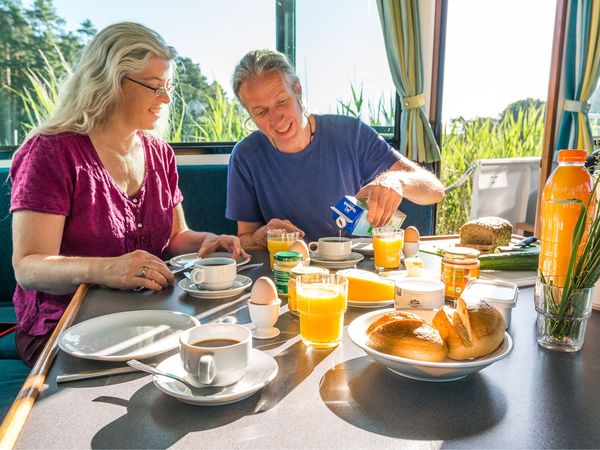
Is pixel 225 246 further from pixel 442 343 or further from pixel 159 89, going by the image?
pixel 442 343

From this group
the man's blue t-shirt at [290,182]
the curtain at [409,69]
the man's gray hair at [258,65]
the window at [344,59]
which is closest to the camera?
the man's gray hair at [258,65]

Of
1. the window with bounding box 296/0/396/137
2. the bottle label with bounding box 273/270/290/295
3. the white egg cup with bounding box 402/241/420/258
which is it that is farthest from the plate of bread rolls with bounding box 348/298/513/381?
the window with bounding box 296/0/396/137

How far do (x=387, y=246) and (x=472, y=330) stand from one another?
27.4 inches

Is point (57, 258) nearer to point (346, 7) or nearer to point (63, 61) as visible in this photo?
point (63, 61)

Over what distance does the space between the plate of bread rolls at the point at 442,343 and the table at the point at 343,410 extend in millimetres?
39

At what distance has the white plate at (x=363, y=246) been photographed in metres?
1.67

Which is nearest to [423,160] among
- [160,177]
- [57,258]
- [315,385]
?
[160,177]

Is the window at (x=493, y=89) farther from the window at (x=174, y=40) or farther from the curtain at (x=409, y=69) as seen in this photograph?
the window at (x=174, y=40)

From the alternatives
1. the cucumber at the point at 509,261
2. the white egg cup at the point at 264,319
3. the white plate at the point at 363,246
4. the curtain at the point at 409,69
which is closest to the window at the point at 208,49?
the curtain at the point at 409,69

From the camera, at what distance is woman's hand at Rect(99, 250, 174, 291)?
1.23m

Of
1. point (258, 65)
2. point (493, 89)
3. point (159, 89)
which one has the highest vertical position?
point (493, 89)

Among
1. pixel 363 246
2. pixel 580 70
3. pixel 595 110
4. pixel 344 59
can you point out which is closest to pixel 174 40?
pixel 344 59

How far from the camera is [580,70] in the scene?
398 centimetres

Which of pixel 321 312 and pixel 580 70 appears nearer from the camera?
pixel 321 312
